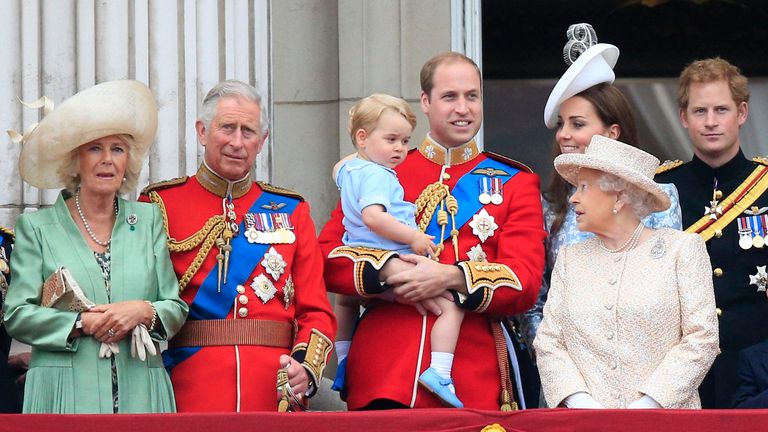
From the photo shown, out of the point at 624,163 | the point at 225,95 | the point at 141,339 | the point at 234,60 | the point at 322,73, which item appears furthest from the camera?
the point at 322,73

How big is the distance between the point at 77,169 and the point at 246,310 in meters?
0.70

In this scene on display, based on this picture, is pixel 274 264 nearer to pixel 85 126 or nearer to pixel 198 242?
pixel 198 242

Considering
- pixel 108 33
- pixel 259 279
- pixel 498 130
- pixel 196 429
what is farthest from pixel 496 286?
pixel 498 130

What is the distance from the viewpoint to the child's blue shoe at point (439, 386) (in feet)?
18.7

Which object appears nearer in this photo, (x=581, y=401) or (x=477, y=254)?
(x=581, y=401)

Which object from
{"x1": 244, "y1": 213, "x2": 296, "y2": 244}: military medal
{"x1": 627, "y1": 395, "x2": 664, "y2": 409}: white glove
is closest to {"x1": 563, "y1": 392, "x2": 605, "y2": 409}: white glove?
{"x1": 627, "y1": 395, "x2": 664, "y2": 409}: white glove

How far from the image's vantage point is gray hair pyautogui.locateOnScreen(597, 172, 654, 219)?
18.6 ft

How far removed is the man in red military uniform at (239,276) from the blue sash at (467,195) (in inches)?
16.3

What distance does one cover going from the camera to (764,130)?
35.4 ft

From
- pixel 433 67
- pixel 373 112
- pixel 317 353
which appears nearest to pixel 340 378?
pixel 317 353

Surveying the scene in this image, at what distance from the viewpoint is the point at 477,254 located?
5988 millimetres

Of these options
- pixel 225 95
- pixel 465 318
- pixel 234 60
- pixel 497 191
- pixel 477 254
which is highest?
pixel 234 60

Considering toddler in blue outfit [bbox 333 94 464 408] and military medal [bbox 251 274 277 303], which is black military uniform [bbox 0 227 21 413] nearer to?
military medal [bbox 251 274 277 303]

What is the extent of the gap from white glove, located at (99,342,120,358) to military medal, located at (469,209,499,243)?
4.18 feet
